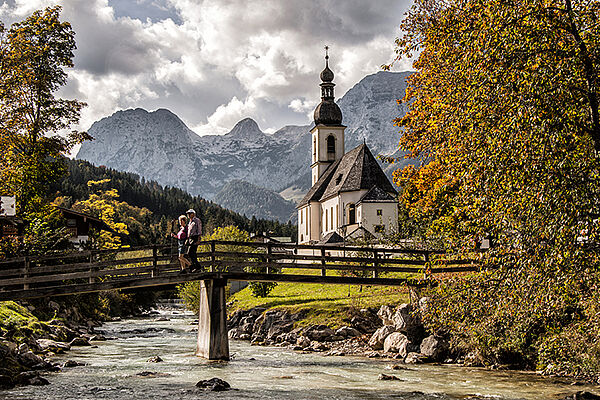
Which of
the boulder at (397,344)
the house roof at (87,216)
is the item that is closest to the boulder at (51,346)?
the boulder at (397,344)

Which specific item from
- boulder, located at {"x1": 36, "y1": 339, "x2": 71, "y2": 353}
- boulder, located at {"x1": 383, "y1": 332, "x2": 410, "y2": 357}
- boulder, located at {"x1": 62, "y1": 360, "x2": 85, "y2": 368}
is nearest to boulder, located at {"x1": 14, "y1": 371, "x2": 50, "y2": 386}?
boulder, located at {"x1": 62, "y1": 360, "x2": 85, "y2": 368}

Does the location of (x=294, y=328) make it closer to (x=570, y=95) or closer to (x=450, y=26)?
(x=450, y=26)

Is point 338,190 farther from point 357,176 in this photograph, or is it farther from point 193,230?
point 193,230

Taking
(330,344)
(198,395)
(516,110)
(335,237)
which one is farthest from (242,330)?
(335,237)

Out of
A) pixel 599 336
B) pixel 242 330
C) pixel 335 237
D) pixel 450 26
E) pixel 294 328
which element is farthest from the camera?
pixel 335 237

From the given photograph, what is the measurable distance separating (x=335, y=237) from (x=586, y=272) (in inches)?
2690

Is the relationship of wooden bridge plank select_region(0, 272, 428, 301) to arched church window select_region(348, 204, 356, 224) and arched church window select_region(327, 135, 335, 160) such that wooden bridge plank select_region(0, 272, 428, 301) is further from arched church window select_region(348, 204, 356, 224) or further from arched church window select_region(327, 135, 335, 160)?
arched church window select_region(327, 135, 335, 160)

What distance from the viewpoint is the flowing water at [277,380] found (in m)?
17.6

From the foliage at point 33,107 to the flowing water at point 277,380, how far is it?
9.34m

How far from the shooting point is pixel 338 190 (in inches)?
3317

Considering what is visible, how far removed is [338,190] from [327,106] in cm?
2784

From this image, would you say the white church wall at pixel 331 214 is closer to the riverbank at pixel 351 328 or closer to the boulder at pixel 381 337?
the riverbank at pixel 351 328

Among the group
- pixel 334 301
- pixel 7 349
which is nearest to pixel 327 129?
pixel 334 301

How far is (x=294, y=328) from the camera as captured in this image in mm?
34906
